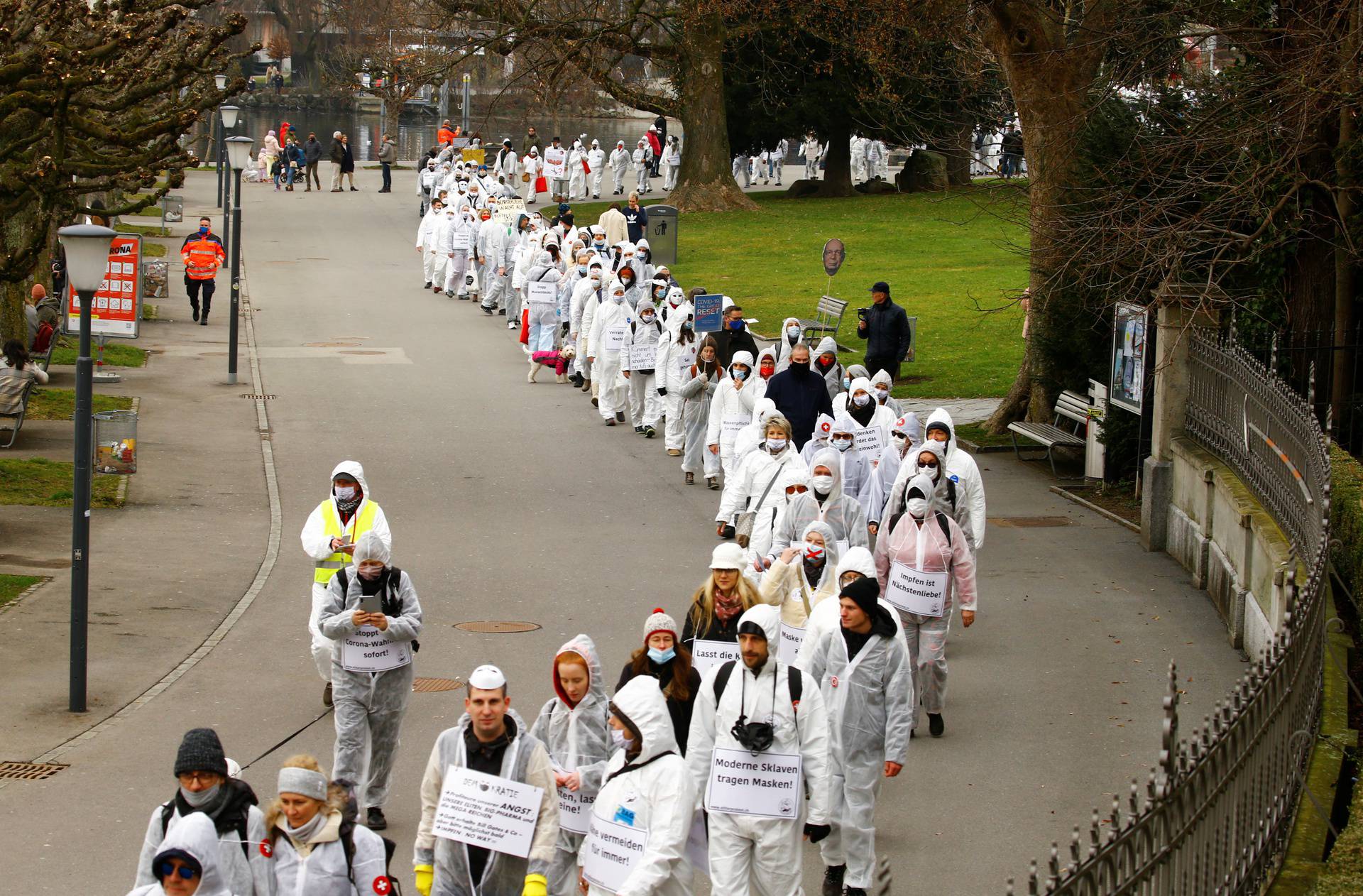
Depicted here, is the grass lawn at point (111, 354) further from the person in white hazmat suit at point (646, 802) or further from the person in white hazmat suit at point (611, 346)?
the person in white hazmat suit at point (646, 802)

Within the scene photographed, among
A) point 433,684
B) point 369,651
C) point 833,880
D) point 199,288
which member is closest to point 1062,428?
point 433,684

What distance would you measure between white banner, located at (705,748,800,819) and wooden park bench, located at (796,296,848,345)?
19.3 metres

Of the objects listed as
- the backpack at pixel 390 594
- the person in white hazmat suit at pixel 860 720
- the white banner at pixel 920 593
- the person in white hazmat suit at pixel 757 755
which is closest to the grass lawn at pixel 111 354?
the backpack at pixel 390 594

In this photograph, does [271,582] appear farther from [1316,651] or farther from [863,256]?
[863,256]

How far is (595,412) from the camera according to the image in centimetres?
2442

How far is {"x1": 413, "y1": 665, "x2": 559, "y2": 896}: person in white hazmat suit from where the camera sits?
23.2 ft

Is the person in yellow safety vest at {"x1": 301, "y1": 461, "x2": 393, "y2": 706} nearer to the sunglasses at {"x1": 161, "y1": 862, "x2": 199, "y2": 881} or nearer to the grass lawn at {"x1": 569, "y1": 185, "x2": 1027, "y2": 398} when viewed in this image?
the sunglasses at {"x1": 161, "y1": 862, "x2": 199, "y2": 881}

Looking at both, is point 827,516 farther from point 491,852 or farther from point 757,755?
point 491,852

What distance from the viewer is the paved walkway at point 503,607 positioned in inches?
404

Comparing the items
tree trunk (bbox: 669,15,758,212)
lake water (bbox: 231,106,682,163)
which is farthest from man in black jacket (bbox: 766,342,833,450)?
lake water (bbox: 231,106,682,163)

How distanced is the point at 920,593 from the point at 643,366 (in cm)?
1123

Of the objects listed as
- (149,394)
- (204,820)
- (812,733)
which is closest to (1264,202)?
(812,733)

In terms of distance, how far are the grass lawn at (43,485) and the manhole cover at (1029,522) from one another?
9.26 metres

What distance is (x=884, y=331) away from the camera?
22.1 meters
